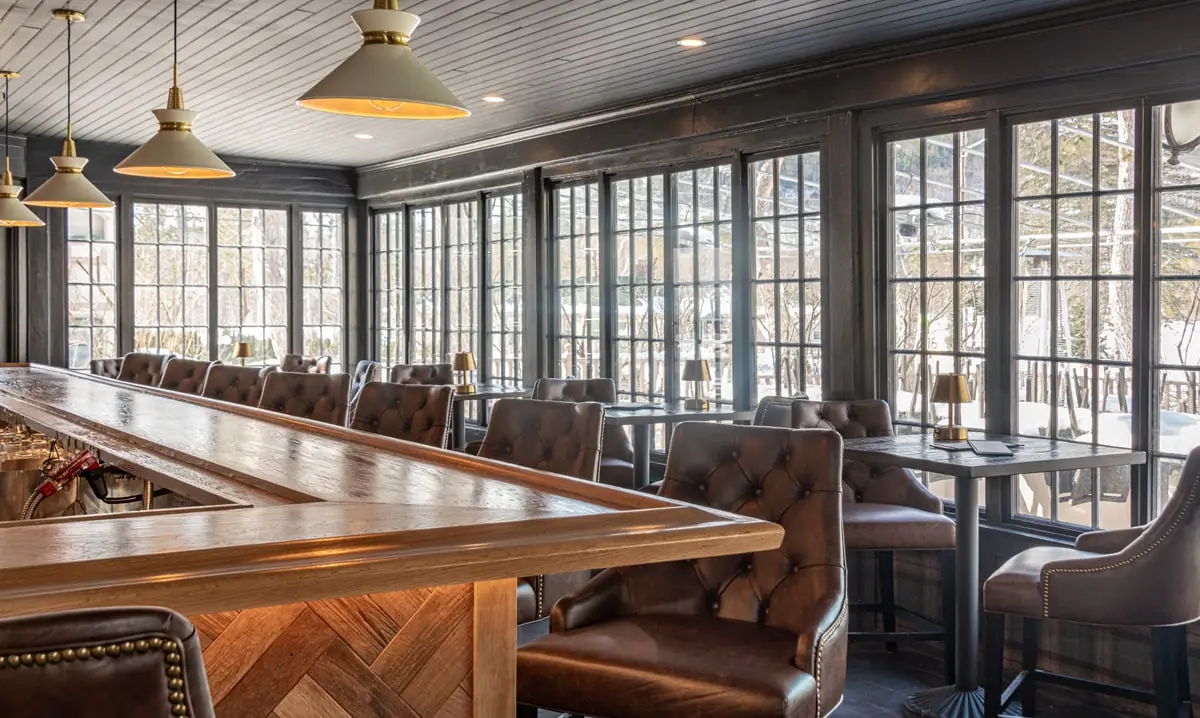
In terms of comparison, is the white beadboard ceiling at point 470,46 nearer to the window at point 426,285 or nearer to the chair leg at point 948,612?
the window at point 426,285

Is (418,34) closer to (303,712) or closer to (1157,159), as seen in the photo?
(1157,159)

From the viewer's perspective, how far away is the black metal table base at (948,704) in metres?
3.86

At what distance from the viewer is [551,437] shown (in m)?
3.49

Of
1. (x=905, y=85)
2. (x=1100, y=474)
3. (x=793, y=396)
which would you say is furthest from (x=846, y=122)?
(x=1100, y=474)

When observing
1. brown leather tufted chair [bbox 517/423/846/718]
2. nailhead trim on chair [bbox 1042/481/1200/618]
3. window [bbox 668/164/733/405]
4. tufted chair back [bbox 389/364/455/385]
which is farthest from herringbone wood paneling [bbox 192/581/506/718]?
tufted chair back [bbox 389/364/455/385]

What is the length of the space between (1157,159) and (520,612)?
3.28m

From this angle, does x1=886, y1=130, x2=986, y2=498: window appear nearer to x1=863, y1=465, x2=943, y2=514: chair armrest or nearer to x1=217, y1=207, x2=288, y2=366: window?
x1=863, y1=465, x2=943, y2=514: chair armrest

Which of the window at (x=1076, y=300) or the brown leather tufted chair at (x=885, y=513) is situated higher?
the window at (x=1076, y=300)

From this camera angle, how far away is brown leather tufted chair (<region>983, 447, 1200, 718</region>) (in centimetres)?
329

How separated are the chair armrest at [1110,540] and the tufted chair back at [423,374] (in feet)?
13.9

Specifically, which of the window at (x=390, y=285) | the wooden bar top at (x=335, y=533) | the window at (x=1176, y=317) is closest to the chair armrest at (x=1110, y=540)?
the window at (x=1176, y=317)

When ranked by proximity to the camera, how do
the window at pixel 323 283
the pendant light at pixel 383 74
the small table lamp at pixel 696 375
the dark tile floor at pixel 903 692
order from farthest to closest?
the window at pixel 323 283 → the small table lamp at pixel 696 375 → the dark tile floor at pixel 903 692 → the pendant light at pixel 383 74

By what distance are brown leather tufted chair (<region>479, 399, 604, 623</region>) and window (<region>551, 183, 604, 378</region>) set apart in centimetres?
415

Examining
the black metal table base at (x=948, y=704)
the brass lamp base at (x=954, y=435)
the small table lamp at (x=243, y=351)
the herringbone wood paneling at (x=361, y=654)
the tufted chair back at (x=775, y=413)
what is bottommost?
the black metal table base at (x=948, y=704)
